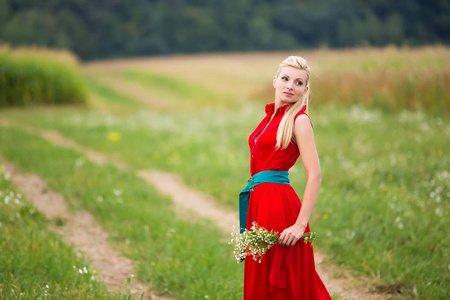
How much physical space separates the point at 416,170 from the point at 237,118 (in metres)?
7.77

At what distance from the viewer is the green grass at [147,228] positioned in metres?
4.04

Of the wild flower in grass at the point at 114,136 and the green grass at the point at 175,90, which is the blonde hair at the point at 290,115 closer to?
the wild flower in grass at the point at 114,136

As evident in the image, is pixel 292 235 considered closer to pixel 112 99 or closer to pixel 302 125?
pixel 302 125

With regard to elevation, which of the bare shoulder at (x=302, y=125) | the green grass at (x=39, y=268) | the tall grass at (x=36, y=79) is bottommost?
the green grass at (x=39, y=268)

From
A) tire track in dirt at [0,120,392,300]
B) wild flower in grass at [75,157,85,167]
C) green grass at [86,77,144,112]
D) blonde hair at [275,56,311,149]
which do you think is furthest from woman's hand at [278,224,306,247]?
green grass at [86,77,144,112]

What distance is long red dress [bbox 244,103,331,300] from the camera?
2.62 metres

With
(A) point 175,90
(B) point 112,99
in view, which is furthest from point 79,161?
(A) point 175,90

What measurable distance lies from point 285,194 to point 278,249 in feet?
1.17

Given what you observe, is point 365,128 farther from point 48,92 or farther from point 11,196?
point 48,92

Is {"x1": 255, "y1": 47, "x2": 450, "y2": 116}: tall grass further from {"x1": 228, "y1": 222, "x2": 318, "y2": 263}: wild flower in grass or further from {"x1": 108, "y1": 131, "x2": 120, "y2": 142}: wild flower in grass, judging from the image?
{"x1": 228, "y1": 222, "x2": 318, "y2": 263}: wild flower in grass

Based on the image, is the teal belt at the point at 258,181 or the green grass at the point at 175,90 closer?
the teal belt at the point at 258,181

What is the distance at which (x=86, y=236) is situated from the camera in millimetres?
5180

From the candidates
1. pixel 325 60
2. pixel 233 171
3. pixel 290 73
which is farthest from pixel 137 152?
pixel 325 60

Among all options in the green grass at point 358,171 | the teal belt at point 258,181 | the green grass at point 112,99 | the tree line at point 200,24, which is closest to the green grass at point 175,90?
the green grass at point 112,99
